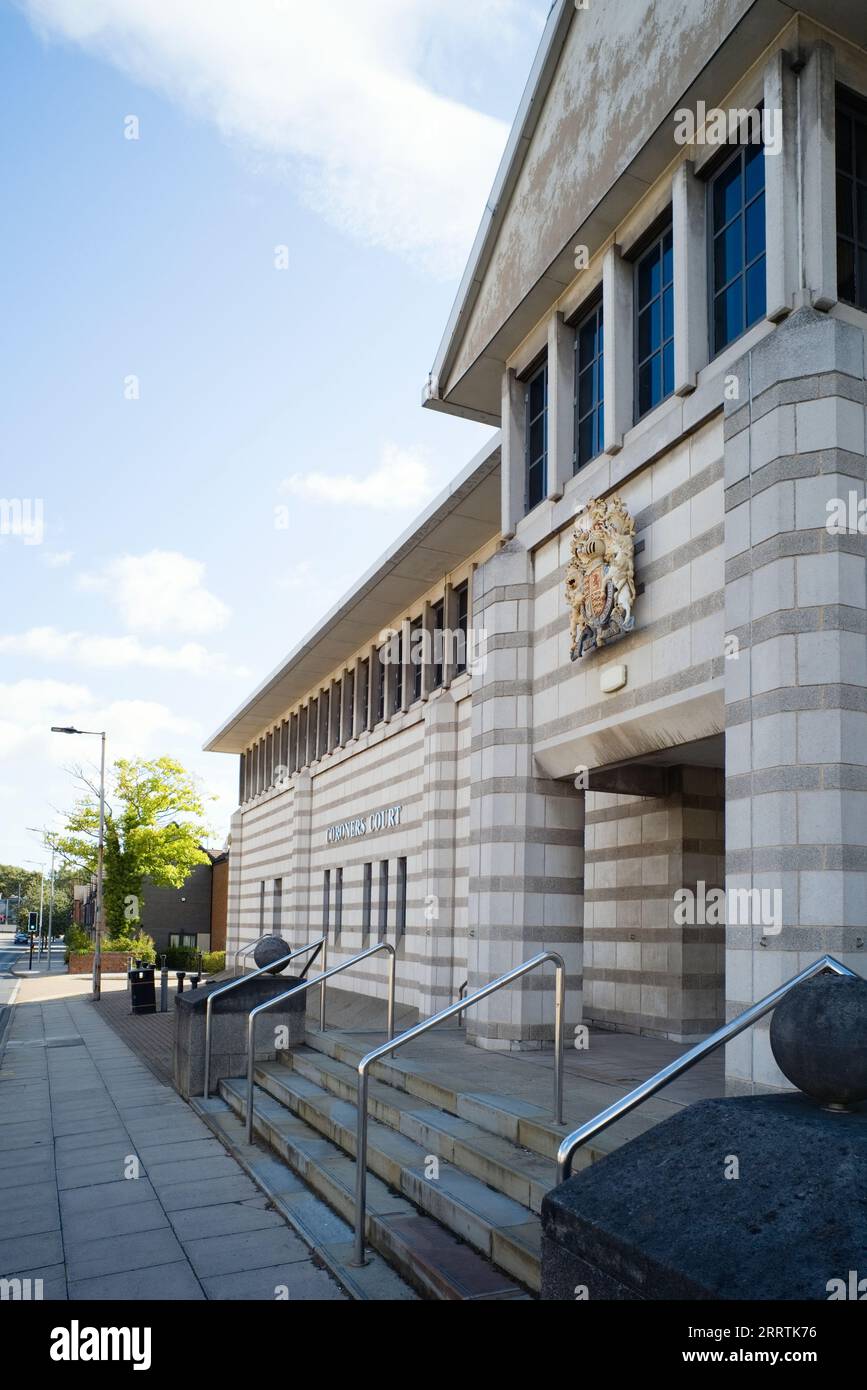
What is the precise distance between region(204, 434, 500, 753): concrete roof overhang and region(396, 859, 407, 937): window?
5.37 meters

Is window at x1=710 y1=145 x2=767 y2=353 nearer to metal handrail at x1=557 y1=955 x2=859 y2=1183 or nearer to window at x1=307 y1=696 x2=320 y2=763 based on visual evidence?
metal handrail at x1=557 y1=955 x2=859 y2=1183

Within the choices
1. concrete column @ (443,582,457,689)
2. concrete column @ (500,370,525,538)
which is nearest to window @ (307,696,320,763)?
concrete column @ (443,582,457,689)

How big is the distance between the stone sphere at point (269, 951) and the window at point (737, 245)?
8497 millimetres

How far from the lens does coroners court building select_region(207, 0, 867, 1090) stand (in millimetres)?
7938

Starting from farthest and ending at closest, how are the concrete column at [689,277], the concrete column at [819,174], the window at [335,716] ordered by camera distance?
the window at [335,716] → the concrete column at [689,277] → the concrete column at [819,174]

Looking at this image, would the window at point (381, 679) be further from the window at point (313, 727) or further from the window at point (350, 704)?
the window at point (313, 727)

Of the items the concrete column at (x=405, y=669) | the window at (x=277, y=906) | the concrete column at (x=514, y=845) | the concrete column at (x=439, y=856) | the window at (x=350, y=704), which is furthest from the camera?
the window at (x=277, y=906)

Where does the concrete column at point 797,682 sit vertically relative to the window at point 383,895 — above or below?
above

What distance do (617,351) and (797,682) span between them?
4.81 m

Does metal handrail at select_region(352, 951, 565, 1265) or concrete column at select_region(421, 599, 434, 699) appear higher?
concrete column at select_region(421, 599, 434, 699)

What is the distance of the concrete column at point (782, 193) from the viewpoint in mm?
8562

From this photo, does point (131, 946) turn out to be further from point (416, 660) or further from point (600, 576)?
point (600, 576)
